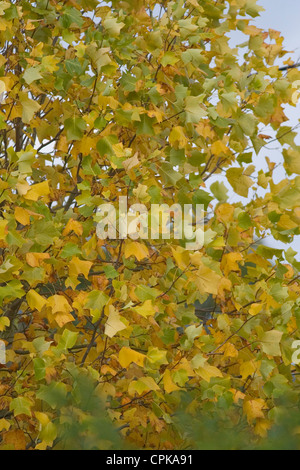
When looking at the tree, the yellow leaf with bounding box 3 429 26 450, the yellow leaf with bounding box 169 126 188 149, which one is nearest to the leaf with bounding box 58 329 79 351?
the tree

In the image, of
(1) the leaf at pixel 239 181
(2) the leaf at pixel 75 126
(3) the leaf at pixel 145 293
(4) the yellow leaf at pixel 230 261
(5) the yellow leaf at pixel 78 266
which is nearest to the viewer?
(3) the leaf at pixel 145 293

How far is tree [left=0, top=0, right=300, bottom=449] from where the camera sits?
2.87 meters

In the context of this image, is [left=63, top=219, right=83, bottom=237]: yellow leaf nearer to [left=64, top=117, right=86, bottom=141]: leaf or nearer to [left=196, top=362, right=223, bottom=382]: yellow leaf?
[left=64, top=117, right=86, bottom=141]: leaf

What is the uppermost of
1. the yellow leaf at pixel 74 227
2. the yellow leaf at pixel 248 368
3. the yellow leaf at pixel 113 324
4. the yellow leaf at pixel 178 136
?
the yellow leaf at pixel 178 136

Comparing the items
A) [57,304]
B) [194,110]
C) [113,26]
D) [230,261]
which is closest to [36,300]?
[57,304]

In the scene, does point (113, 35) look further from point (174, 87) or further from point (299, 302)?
point (299, 302)

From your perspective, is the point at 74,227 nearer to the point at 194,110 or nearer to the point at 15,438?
the point at 194,110

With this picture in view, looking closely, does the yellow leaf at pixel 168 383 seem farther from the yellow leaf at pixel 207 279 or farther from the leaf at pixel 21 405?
the leaf at pixel 21 405

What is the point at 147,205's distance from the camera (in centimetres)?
333

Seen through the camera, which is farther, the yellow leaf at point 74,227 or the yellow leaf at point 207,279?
the yellow leaf at point 74,227

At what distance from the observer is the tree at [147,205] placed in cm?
287

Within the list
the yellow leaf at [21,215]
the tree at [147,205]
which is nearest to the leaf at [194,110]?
the tree at [147,205]
